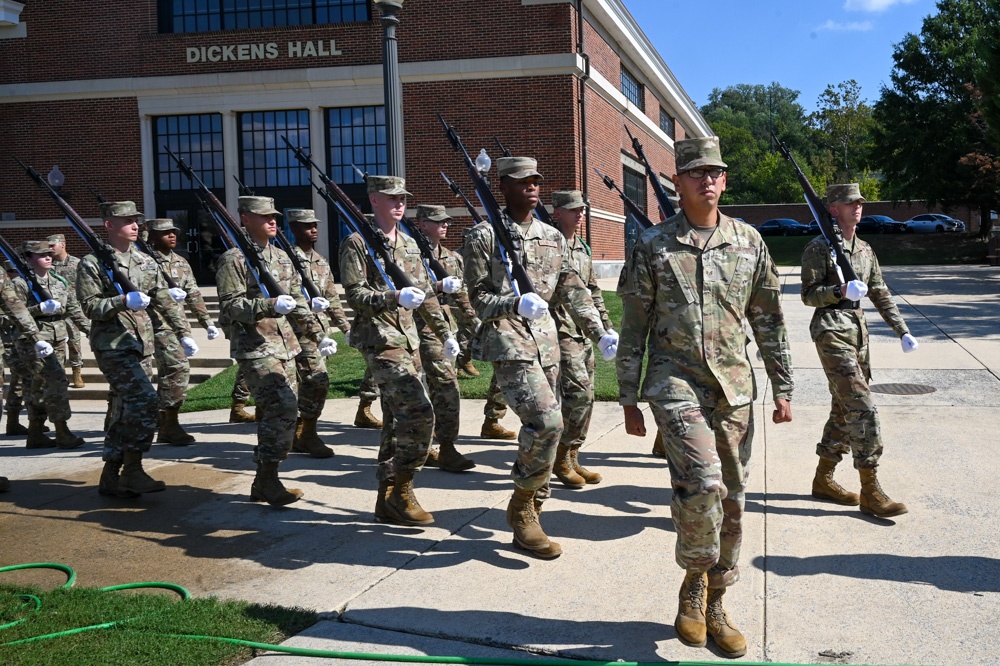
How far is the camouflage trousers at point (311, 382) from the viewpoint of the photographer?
8.79m

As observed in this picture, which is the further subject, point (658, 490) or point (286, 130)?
point (286, 130)

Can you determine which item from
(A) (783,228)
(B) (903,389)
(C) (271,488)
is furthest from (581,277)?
(A) (783,228)

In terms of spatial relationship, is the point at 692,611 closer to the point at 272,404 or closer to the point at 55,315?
the point at 272,404

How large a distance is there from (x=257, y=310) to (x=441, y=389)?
1.85 meters

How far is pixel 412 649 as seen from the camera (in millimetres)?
4348

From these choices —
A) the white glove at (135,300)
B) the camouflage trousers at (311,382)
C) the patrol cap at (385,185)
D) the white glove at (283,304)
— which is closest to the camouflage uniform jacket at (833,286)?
the patrol cap at (385,185)

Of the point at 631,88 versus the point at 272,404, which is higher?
the point at 631,88

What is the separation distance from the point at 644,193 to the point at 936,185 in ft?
49.0

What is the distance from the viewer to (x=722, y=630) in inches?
165

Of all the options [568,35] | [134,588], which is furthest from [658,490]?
[568,35]

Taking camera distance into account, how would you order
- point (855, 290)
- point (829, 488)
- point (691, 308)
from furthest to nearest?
point (829, 488) → point (855, 290) → point (691, 308)

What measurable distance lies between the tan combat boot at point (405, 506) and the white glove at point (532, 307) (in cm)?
167

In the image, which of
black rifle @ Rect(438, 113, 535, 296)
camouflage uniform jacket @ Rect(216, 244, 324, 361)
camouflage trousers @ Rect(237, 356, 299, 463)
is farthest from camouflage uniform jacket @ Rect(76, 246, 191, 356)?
black rifle @ Rect(438, 113, 535, 296)

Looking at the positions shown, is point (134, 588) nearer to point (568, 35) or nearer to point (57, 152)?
point (568, 35)
